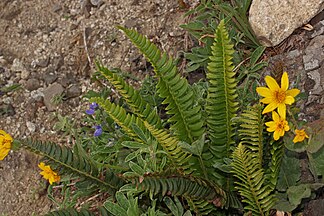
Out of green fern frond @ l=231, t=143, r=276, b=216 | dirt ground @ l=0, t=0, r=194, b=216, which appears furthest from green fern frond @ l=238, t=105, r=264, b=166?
dirt ground @ l=0, t=0, r=194, b=216

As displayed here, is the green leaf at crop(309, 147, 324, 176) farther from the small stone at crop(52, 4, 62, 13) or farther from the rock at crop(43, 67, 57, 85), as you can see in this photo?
the small stone at crop(52, 4, 62, 13)

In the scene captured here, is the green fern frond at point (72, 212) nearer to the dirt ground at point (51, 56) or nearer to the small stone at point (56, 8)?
the dirt ground at point (51, 56)

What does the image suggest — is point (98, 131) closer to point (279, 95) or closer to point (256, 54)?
point (256, 54)

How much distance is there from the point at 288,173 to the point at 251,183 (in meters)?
0.22

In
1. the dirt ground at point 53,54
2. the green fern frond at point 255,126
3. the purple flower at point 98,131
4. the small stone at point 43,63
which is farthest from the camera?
the small stone at point 43,63

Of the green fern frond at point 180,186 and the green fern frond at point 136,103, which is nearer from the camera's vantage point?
the green fern frond at point 180,186

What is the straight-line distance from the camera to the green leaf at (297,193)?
2264 millimetres

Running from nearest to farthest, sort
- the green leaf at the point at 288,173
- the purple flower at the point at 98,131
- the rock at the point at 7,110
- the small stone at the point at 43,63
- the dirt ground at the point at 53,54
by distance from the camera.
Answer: the green leaf at the point at 288,173 → the purple flower at the point at 98,131 → the dirt ground at the point at 53,54 → the rock at the point at 7,110 → the small stone at the point at 43,63

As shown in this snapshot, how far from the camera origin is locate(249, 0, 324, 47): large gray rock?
2.87 metres

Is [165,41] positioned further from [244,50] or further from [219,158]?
[219,158]

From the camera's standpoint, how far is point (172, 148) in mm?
2248

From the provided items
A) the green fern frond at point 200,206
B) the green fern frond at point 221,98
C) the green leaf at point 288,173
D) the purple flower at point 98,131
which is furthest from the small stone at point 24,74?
the green leaf at point 288,173

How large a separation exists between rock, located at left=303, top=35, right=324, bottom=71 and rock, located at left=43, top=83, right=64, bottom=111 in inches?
55.4

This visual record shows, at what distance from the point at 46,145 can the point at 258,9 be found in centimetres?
133
